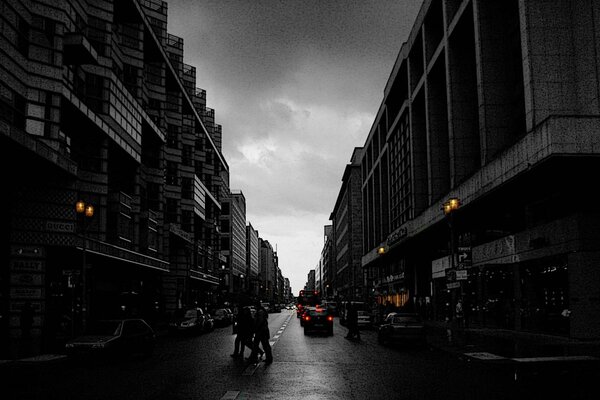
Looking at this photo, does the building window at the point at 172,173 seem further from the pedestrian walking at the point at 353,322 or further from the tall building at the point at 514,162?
the pedestrian walking at the point at 353,322

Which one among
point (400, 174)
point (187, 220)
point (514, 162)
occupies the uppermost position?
point (400, 174)

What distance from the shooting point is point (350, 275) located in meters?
118

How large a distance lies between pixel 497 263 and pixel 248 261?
14441cm

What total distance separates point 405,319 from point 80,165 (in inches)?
847

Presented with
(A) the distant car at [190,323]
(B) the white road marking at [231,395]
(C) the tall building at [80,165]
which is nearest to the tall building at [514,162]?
(B) the white road marking at [231,395]

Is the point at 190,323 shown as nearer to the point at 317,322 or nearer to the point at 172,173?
the point at 317,322

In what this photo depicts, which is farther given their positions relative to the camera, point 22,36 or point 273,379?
point 22,36

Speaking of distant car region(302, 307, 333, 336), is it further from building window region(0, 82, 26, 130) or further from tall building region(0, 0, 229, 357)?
building window region(0, 82, 26, 130)

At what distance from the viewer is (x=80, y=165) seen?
36812mm

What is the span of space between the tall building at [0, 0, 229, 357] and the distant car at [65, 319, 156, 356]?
14.5ft

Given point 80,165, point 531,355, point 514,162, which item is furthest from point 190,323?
point 531,355

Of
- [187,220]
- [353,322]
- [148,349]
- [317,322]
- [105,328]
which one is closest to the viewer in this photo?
[105,328]

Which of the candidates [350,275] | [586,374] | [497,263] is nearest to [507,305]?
[497,263]

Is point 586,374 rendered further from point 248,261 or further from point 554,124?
point 248,261
